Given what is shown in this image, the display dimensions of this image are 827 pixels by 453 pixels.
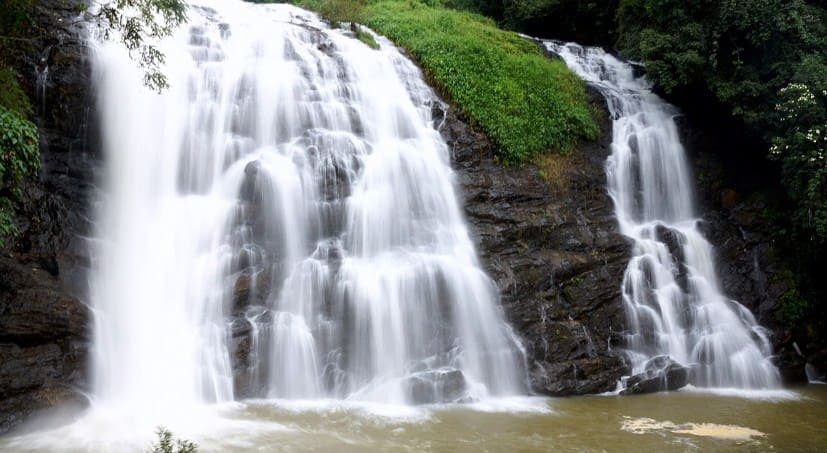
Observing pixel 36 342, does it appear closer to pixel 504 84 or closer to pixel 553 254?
pixel 553 254

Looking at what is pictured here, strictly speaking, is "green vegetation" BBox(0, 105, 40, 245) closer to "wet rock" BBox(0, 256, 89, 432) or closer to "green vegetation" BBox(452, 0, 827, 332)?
"wet rock" BBox(0, 256, 89, 432)

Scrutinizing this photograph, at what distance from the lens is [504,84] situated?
50.4 ft

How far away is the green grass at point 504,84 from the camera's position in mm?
14273

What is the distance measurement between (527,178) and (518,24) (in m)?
11.6

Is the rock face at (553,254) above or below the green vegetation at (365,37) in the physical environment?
below

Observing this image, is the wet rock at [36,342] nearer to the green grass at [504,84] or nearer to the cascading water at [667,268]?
the green grass at [504,84]

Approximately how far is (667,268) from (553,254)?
2.45m

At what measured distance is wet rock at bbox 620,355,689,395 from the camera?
1109 centimetres

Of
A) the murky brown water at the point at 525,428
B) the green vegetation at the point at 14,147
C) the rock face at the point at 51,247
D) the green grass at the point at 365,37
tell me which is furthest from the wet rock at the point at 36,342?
the green grass at the point at 365,37

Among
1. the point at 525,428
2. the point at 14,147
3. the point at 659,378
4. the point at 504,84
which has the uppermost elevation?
the point at 504,84

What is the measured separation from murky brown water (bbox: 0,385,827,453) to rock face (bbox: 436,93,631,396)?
0.83 m

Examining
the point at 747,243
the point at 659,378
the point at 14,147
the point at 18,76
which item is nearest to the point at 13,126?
the point at 14,147

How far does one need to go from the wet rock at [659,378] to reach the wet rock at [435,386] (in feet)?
9.61

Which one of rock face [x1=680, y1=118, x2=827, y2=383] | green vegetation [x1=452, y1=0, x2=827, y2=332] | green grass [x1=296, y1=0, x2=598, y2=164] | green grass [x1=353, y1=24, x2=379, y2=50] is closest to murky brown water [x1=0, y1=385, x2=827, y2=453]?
rock face [x1=680, y1=118, x2=827, y2=383]
